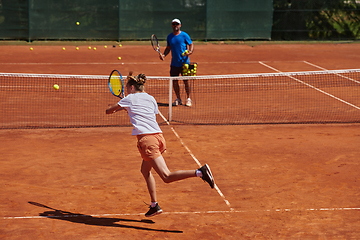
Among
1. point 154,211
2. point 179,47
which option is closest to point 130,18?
point 179,47

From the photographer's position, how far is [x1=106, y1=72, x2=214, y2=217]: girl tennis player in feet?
17.5

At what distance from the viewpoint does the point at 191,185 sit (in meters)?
6.85

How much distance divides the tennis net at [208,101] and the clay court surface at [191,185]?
685mm

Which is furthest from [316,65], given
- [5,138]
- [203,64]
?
[5,138]

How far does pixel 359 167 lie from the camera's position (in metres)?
7.71

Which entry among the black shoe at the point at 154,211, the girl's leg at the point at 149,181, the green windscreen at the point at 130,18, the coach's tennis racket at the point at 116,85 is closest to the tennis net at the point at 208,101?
the coach's tennis racket at the point at 116,85

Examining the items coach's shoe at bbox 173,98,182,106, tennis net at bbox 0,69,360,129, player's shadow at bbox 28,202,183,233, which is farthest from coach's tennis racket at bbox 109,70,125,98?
coach's shoe at bbox 173,98,182,106

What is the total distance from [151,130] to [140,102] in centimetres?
35

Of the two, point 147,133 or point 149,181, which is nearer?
point 147,133

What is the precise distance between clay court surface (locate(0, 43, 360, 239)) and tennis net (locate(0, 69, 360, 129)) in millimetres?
685

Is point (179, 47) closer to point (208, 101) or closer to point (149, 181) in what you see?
point (208, 101)

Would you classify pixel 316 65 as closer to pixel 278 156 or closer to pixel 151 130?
pixel 278 156

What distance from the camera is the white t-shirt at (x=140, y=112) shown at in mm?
5371

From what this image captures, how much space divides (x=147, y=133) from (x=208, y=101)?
7.51 m
